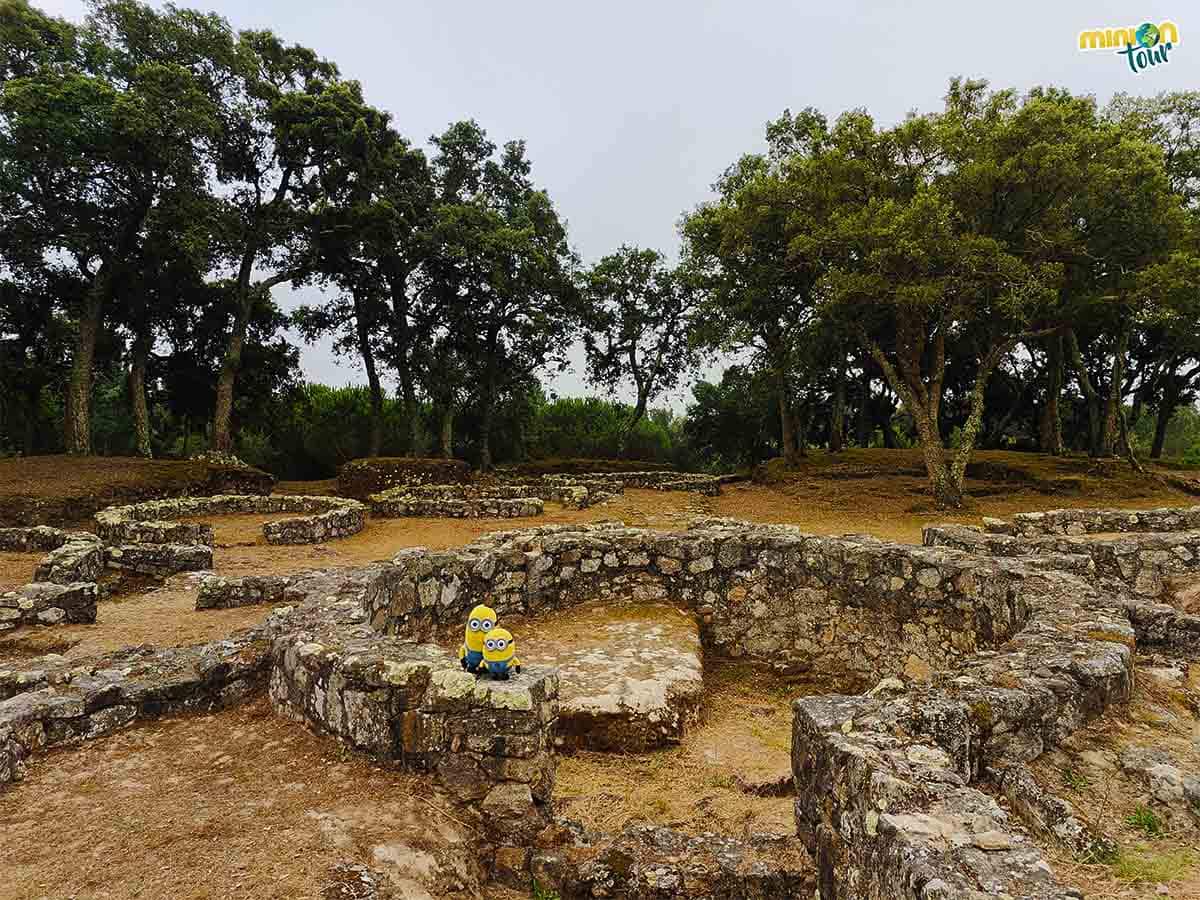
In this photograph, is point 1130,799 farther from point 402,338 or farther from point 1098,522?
point 402,338

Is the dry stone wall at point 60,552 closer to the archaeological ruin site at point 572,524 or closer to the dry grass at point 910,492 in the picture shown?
the archaeological ruin site at point 572,524

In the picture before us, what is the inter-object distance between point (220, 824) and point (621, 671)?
3882 millimetres

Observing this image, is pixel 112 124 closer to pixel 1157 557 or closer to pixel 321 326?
pixel 321 326

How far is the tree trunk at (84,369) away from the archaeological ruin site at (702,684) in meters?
19.9

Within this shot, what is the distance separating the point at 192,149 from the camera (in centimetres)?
2442

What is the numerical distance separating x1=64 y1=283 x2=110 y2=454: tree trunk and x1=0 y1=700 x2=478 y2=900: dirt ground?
91.1 ft

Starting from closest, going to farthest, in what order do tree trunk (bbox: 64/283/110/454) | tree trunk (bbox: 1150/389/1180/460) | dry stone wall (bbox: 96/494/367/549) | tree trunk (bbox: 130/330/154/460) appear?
dry stone wall (bbox: 96/494/367/549) < tree trunk (bbox: 64/283/110/454) < tree trunk (bbox: 130/330/154/460) < tree trunk (bbox: 1150/389/1180/460)

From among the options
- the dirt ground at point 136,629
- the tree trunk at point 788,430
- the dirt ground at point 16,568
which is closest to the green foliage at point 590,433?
the tree trunk at point 788,430

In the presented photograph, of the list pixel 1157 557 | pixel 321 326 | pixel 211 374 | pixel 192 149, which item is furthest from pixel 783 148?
pixel 211 374

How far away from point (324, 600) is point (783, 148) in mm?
23107

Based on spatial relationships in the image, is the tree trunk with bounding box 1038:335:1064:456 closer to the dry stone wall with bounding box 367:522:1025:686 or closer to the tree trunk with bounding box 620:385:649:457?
the tree trunk with bounding box 620:385:649:457

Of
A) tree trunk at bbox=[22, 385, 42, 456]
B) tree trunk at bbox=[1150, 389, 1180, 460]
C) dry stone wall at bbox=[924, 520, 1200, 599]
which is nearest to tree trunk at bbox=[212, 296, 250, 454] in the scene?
tree trunk at bbox=[22, 385, 42, 456]

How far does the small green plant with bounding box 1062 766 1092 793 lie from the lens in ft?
11.8

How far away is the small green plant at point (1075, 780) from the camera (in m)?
3.59
